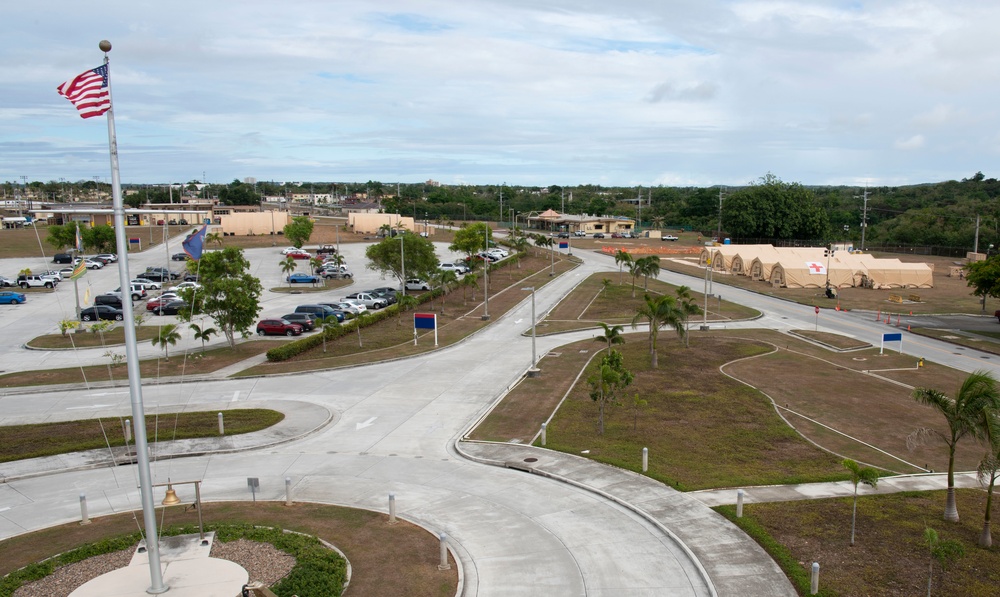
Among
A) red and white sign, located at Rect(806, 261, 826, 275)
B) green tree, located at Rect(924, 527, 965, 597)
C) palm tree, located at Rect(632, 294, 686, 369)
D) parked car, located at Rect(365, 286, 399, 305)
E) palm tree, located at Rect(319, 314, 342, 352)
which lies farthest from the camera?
red and white sign, located at Rect(806, 261, 826, 275)

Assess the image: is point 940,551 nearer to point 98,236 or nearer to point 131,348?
point 131,348

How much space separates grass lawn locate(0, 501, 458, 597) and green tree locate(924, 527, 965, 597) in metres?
11.5

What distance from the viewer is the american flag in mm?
13305

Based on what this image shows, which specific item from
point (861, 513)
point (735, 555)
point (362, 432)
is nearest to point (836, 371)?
point (861, 513)

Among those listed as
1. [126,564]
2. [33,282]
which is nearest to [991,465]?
[126,564]

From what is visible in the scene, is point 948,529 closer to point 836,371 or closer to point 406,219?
point 836,371

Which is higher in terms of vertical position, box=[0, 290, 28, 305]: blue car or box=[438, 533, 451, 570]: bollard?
box=[0, 290, 28, 305]: blue car

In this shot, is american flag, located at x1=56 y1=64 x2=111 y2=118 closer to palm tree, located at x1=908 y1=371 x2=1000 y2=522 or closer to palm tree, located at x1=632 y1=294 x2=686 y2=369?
palm tree, located at x1=908 y1=371 x2=1000 y2=522

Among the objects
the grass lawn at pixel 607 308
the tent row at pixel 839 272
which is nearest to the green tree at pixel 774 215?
the tent row at pixel 839 272

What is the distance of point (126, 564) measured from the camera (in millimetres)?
17062

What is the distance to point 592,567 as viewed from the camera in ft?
58.3

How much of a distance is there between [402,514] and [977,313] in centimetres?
6036

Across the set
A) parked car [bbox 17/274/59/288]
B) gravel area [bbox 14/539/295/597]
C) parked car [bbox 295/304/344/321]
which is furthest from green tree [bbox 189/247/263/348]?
parked car [bbox 17/274/59/288]

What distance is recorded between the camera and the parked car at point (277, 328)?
166ft
